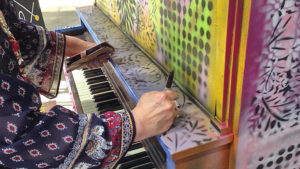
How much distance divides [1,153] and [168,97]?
0.47m

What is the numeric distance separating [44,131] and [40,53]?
0.65 m

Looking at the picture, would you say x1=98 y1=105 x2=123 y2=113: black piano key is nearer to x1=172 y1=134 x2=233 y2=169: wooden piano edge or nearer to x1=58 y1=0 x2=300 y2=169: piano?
x1=58 y1=0 x2=300 y2=169: piano

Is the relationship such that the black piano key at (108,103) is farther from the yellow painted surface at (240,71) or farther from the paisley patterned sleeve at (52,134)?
the yellow painted surface at (240,71)

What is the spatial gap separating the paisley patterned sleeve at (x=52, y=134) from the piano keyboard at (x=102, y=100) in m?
0.27

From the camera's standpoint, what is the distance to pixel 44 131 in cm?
72

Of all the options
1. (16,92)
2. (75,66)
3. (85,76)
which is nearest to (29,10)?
(85,76)

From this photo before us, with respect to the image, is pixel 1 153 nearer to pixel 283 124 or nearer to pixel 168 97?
pixel 168 97

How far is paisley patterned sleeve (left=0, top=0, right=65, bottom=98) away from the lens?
1214 millimetres

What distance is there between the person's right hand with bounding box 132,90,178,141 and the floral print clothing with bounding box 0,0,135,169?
3 centimetres

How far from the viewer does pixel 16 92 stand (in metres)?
0.71

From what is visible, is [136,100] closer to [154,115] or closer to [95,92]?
[154,115]

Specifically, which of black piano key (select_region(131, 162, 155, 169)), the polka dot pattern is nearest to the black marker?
the polka dot pattern

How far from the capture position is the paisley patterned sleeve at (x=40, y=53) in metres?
1.21

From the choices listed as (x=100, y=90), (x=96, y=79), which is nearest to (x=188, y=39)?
(x=100, y=90)
